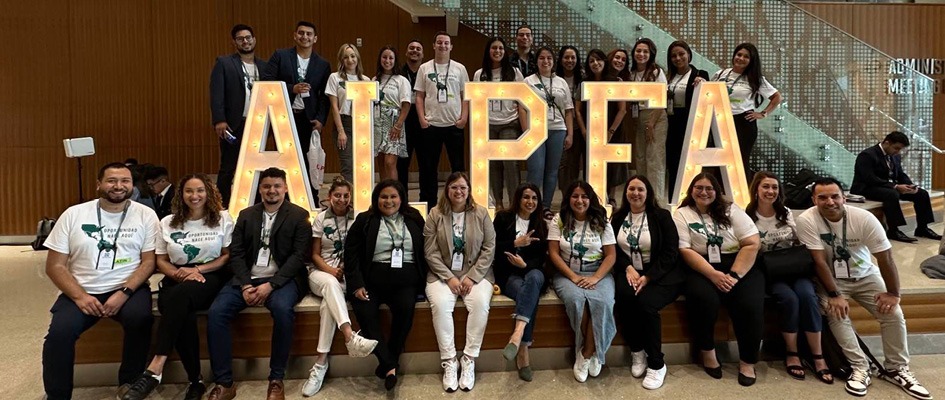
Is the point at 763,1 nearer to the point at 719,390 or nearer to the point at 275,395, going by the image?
the point at 719,390

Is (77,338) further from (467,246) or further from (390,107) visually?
(390,107)

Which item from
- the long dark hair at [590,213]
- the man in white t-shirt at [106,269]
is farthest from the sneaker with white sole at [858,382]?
the man in white t-shirt at [106,269]

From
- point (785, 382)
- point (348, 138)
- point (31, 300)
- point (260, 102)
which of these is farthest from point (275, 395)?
point (31, 300)

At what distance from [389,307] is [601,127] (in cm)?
198

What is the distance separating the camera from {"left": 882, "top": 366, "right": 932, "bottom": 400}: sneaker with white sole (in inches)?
124

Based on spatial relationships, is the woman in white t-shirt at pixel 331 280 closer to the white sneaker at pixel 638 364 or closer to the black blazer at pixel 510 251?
the black blazer at pixel 510 251

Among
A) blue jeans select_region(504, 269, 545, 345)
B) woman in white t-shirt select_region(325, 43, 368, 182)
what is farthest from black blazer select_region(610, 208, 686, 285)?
woman in white t-shirt select_region(325, 43, 368, 182)

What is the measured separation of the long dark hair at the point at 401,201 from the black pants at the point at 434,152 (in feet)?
3.77

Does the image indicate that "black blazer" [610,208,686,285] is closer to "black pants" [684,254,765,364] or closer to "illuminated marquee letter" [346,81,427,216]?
"black pants" [684,254,765,364]

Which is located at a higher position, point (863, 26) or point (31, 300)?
point (863, 26)

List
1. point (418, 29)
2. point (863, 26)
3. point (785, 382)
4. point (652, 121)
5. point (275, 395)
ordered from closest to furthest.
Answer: point (275, 395) < point (785, 382) < point (652, 121) < point (418, 29) < point (863, 26)

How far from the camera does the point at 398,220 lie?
3.56 metres

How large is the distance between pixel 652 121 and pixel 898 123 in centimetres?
305

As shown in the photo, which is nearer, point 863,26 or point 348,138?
point 348,138
